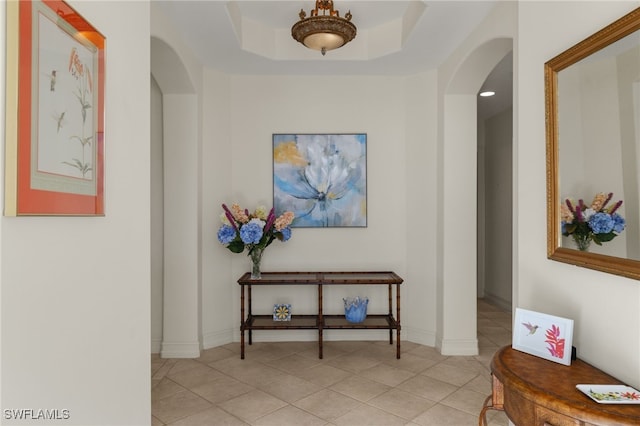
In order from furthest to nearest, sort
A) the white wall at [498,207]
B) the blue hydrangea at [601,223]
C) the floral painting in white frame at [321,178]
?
1. the white wall at [498,207]
2. the floral painting in white frame at [321,178]
3. the blue hydrangea at [601,223]

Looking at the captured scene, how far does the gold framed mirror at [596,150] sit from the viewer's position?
144 cm

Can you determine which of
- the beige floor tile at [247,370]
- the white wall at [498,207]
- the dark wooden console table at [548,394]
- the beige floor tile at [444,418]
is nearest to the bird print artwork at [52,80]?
the dark wooden console table at [548,394]

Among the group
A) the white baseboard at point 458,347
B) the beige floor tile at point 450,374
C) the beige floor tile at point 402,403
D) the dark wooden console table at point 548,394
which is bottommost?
the beige floor tile at point 402,403

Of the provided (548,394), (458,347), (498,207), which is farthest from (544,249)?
(498,207)

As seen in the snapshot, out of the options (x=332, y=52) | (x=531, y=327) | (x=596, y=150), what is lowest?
(x=531, y=327)

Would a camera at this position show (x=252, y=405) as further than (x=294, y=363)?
No

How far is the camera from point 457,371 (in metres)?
3.19

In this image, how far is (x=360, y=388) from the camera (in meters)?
2.88

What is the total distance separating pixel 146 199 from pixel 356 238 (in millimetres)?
2311

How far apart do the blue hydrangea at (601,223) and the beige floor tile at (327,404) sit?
1.82 metres

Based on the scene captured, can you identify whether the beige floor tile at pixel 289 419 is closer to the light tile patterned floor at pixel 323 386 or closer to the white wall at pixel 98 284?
the light tile patterned floor at pixel 323 386

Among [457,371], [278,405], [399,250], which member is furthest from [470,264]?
[278,405]

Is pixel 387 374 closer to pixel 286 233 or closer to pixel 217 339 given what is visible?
pixel 286 233

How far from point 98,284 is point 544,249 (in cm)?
210
